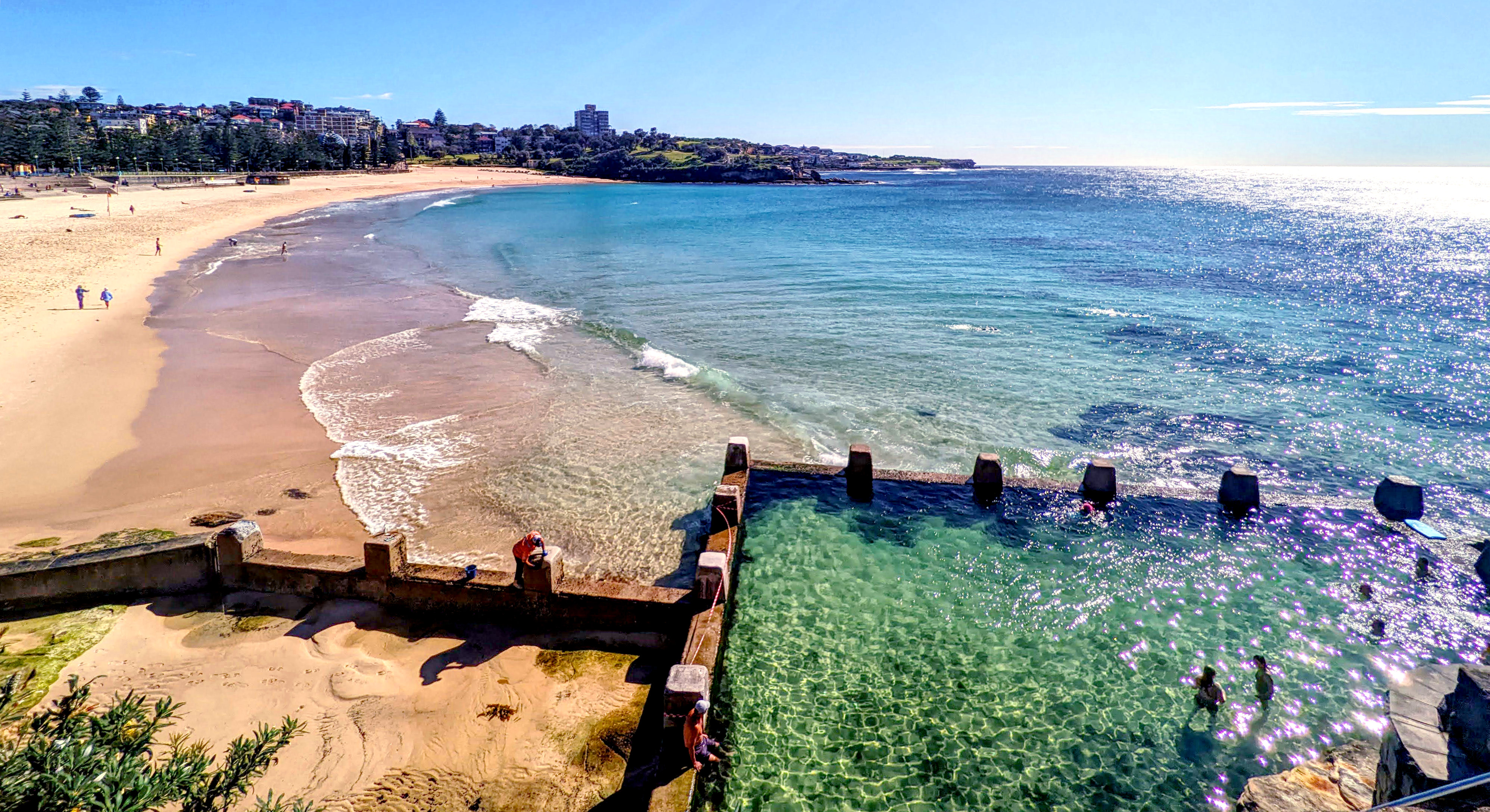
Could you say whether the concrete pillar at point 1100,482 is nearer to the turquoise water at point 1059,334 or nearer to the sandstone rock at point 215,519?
the turquoise water at point 1059,334

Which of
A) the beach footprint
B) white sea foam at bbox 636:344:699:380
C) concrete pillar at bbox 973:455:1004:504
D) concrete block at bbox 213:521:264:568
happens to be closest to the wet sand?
the beach footprint

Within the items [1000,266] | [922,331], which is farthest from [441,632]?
[1000,266]

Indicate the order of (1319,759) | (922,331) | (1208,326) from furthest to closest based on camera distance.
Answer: (1208,326) → (922,331) → (1319,759)

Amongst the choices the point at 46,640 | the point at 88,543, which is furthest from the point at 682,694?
the point at 88,543

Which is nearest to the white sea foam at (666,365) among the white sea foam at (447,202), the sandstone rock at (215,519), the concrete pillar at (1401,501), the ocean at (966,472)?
the ocean at (966,472)

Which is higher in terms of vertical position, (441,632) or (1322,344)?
(1322,344)

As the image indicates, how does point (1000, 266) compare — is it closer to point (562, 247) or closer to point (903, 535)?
point (562, 247)

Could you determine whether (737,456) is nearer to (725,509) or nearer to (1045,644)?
(725,509)
